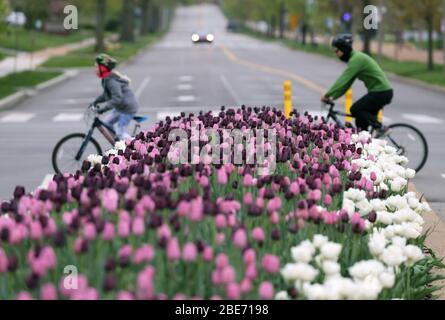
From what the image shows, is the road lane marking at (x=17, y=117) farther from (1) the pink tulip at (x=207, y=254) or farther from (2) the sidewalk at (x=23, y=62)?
(1) the pink tulip at (x=207, y=254)

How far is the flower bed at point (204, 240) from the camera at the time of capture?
4.80 metres

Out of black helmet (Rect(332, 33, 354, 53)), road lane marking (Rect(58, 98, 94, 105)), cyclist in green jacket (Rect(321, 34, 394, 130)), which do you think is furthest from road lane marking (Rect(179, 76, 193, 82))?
black helmet (Rect(332, 33, 354, 53))

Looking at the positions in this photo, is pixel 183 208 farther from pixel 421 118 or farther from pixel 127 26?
pixel 127 26

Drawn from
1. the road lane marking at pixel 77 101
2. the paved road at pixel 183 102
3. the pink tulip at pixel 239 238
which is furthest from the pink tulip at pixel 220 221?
the road lane marking at pixel 77 101

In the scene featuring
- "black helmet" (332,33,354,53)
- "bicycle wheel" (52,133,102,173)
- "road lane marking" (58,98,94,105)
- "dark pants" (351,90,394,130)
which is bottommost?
"road lane marking" (58,98,94,105)

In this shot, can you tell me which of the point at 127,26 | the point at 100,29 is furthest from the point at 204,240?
the point at 127,26

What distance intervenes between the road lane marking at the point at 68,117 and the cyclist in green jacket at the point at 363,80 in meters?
11.9

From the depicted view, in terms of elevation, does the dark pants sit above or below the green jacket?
below

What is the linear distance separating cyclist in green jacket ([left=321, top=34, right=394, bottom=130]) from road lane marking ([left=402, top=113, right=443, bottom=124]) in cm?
1042

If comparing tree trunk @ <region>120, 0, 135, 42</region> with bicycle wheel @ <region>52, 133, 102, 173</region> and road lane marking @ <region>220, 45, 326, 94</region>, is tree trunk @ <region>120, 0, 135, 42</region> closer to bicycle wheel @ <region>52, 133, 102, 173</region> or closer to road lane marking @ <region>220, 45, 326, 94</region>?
road lane marking @ <region>220, 45, 326, 94</region>

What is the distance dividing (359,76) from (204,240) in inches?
324

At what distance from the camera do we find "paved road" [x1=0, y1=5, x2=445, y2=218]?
1570 cm

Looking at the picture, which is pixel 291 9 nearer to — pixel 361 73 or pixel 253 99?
pixel 253 99
